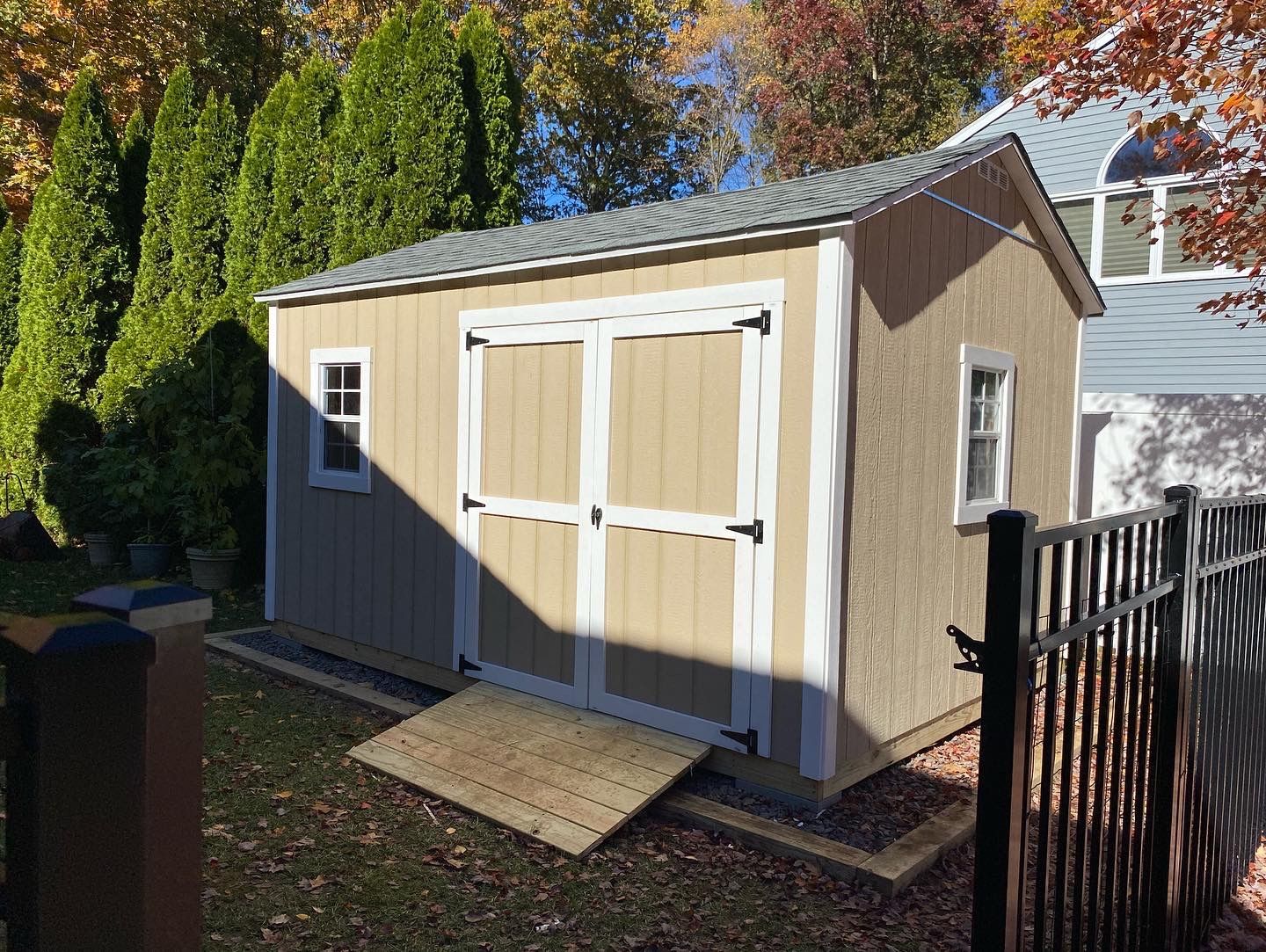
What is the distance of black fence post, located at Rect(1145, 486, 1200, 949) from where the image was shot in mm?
2666

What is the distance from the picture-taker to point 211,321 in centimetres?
1016

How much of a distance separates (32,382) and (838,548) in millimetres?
11686

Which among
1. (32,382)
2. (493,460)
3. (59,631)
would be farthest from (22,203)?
(59,631)

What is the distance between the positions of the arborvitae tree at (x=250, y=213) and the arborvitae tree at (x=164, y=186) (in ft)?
4.43

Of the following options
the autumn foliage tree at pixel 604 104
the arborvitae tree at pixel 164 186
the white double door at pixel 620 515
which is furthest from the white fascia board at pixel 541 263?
the autumn foliage tree at pixel 604 104

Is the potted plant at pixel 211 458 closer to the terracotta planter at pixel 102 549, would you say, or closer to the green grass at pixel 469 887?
the terracotta planter at pixel 102 549

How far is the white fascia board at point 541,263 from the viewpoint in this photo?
4246mm

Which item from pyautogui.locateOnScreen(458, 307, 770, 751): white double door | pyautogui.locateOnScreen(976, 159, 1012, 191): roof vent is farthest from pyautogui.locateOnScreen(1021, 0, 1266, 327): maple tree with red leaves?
pyautogui.locateOnScreen(458, 307, 770, 751): white double door

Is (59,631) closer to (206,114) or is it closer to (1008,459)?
(1008,459)

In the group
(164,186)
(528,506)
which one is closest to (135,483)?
(164,186)

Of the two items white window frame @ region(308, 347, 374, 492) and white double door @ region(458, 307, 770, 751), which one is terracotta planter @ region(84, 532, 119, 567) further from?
white double door @ region(458, 307, 770, 751)

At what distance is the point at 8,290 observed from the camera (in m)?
14.2

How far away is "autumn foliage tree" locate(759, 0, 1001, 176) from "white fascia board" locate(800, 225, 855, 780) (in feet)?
49.8

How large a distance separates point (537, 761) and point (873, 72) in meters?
17.4
